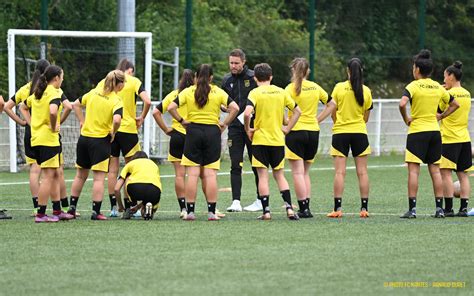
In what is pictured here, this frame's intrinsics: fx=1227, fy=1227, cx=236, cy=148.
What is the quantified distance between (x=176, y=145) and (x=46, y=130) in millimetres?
1667

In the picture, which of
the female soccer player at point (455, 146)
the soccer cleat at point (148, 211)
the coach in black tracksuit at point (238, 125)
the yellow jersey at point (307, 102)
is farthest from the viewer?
the coach in black tracksuit at point (238, 125)

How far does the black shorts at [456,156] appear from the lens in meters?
14.7

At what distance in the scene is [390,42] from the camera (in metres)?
34.9

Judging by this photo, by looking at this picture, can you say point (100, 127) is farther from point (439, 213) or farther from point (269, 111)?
point (439, 213)

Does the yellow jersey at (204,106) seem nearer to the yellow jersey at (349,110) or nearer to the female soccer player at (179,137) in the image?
the female soccer player at (179,137)

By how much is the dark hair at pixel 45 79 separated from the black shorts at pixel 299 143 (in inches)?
111

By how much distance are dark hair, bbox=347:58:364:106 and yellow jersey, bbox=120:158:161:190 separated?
8.16 ft

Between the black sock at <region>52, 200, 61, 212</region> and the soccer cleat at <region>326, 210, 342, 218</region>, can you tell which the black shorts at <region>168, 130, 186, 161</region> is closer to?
the black sock at <region>52, 200, 61, 212</region>

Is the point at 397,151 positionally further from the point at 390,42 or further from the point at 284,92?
the point at 284,92

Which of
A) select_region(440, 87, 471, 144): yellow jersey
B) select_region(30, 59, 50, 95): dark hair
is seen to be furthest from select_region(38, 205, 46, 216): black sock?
select_region(440, 87, 471, 144): yellow jersey

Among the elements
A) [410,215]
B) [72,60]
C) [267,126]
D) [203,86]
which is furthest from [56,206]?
[72,60]

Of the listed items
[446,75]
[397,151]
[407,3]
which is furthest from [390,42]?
[446,75]

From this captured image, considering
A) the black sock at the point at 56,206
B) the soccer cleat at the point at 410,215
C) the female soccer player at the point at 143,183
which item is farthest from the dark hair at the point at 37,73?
the soccer cleat at the point at 410,215

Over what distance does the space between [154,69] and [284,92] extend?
47.6ft
